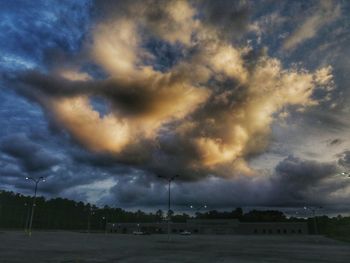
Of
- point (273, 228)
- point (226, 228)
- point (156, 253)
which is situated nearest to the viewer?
point (156, 253)

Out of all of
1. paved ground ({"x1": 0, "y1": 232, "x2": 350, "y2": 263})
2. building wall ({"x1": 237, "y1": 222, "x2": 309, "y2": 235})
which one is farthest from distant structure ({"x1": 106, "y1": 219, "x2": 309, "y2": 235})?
paved ground ({"x1": 0, "y1": 232, "x2": 350, "y2": 263})

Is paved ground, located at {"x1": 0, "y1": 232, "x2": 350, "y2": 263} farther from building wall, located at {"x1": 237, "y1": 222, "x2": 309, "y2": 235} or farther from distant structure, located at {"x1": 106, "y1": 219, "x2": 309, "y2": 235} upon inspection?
building wall, located at {"x1": 237, "y1": 222, "x2": 309, "y2": 235}

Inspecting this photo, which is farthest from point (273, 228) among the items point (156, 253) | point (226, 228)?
point (156, 253)

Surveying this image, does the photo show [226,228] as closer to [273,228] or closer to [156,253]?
[273,228]

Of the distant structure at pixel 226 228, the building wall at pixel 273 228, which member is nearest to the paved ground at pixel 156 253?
the distant structure at pixel 226 228

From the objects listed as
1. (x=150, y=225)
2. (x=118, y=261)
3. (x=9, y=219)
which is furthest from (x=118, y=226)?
(x=118, y=261)

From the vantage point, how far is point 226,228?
169500 millimetres

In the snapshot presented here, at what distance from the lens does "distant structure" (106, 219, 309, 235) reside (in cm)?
16925

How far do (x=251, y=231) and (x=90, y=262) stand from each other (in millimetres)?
157607

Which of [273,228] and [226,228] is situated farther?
[273,228]

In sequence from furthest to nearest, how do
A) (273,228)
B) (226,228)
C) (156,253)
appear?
1. (273,228)
2. (226,228)
3. (156,253)

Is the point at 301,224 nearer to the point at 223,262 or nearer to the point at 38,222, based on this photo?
the point at 38,222

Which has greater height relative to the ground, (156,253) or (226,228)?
(226,228)

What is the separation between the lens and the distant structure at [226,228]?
169250 mm
